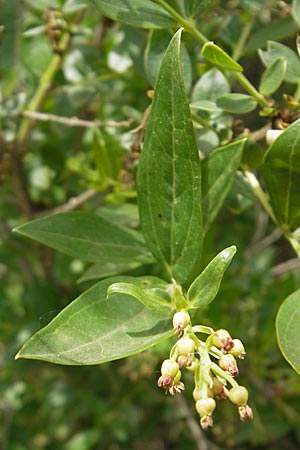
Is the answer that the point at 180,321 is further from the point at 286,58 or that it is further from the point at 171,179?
the point at 286,58

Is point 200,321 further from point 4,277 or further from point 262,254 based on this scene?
point 4,277

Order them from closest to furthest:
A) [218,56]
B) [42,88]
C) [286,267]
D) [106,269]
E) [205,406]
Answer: [205,406] < [218,56] < [106,269] < [42,88] < [286,267]

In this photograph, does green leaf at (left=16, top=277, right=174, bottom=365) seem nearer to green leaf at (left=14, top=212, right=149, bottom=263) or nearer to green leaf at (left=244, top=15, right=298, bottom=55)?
green leaf at (left=14, top=212, right=149, bottom=263)

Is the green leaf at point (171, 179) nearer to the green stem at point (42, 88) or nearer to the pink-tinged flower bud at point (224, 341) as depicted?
the pink-tinged flower bud at point (224, 341)

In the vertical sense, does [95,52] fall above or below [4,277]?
above

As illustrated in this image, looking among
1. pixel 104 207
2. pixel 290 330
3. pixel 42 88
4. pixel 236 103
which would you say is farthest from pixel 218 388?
pixel 42 88

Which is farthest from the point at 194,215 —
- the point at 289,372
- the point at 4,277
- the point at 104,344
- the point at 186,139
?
the point at 4,277

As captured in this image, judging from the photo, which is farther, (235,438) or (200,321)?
(235,438)
